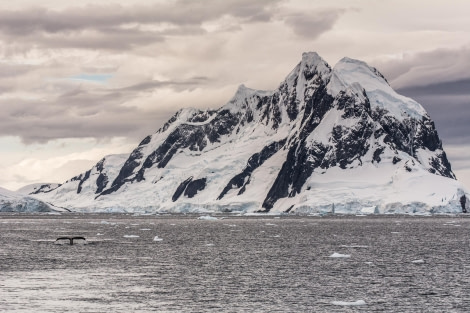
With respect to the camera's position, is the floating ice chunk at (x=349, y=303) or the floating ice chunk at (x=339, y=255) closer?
the floating ice chunk at (x=349, y=303)

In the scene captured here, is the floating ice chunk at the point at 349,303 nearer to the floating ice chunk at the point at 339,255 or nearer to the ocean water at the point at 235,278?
the ocean water at the point at 235,278

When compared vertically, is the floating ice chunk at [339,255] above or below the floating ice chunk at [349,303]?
above

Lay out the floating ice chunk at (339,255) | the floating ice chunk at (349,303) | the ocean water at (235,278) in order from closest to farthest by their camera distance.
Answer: the floating ice chunk at (349,303)
the ocean water at (235,278)
the floating ice chunk at (339,255)

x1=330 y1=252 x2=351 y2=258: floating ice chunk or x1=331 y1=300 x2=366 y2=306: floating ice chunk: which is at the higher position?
x1=330 y1=252 x2=351 y2=258: floating ice chunk

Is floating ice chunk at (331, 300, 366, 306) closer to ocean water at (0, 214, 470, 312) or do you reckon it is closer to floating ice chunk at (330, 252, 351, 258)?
ocean water at (0, 214, 470, 312)

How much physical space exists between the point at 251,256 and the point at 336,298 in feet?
141

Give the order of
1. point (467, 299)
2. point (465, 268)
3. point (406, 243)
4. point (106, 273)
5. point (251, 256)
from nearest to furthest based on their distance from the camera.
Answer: point (467, 299), point (106, 273), point (465, 268), point (251, 256), point (406, 243)

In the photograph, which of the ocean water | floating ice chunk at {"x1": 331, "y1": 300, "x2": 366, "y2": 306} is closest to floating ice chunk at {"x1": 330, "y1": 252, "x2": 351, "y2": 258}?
the ocean water

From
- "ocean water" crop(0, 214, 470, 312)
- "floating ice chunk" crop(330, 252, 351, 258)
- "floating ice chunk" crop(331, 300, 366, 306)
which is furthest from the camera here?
"floating ice chunk" crop(330, 252, 351, 258)

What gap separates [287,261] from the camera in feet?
337

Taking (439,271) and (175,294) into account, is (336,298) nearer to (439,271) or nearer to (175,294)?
(175,294)

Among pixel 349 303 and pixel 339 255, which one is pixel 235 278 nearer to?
pixel 349 303

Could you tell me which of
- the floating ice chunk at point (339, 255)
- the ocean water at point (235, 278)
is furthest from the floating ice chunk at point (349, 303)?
the floating ice chunk at point (339, 255)

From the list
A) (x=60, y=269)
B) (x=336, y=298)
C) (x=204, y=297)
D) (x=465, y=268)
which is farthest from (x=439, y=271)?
(x=60, y=269)
